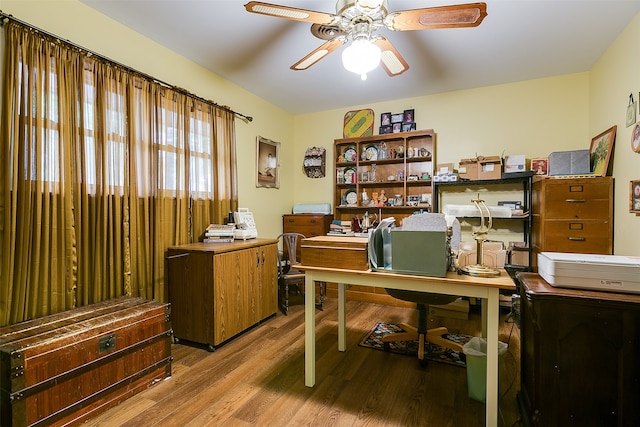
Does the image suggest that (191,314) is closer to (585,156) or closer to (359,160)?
(359,160)

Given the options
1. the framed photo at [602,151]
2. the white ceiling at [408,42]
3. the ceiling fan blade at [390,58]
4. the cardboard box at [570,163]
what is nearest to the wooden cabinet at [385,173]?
the white ceiling at [408,42]

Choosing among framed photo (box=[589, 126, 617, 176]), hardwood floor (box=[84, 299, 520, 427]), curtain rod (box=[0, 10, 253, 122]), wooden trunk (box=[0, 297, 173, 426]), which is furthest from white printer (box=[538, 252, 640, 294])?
curtain rod (box=[0, 10, 253, 122])

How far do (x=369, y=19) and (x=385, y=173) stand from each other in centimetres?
246

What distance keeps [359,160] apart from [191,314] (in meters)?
2.80

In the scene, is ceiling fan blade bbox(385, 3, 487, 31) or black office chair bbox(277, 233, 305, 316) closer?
ceiling fan blade bbox(385, 3, 487, 31)

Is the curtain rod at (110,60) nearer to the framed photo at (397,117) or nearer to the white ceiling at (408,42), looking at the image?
the white ceiling at (408,42)

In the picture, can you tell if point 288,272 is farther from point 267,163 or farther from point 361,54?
point 361,54

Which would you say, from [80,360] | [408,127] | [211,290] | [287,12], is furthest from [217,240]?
[408,127]

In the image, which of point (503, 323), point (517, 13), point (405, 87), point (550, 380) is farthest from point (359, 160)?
point (550, 380)

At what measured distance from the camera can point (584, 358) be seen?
4.17 ft

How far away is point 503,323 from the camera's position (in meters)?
2.98

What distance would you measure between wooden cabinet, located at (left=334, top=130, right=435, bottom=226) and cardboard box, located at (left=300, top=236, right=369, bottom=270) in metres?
2.26

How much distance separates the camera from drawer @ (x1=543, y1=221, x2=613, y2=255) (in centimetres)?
259

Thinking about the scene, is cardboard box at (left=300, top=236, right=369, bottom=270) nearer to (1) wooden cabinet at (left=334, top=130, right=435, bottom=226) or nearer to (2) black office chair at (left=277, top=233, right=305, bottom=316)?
(2) black office chair at (left=277, top=233, right=305, bottom=316)
